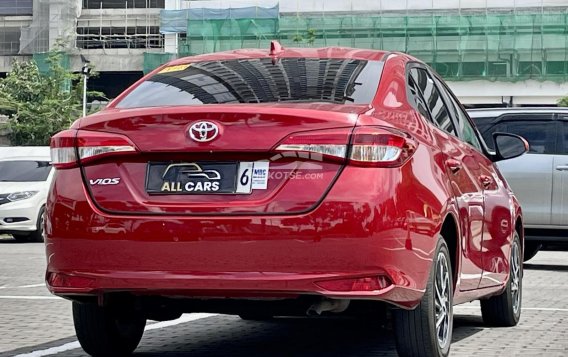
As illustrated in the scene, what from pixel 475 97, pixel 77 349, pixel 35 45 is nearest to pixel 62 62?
pixel 35 45

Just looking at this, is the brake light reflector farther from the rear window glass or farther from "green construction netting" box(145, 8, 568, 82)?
"green construction netting" box(145, 8, 568, 82)

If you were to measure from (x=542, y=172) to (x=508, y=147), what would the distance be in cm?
691

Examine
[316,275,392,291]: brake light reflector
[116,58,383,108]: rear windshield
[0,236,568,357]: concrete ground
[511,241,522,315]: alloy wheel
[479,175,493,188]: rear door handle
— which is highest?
[116,58,383,108]: rear windshield

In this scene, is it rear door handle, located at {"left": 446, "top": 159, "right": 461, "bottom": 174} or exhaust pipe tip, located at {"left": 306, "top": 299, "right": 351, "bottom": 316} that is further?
rear door handle, located at {"left": 446, "top": 159, "right": 461, "bottom": 174}

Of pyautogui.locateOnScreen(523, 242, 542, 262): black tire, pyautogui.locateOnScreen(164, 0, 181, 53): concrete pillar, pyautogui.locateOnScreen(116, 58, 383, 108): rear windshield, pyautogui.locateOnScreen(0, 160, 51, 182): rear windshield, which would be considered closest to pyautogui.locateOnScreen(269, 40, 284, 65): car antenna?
pyautogui.locateOnScreen(116, 58, 383, 108): rear windshield

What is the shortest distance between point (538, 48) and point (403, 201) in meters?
91.2

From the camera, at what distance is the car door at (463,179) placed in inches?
307

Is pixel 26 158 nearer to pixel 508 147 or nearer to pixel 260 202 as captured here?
pixel 508 147

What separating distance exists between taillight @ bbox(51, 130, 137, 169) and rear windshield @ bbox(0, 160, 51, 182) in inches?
777

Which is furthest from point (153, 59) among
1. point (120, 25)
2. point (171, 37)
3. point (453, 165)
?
point (453, 165)

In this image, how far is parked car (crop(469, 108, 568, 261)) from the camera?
647 inches

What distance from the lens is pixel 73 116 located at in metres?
82.2

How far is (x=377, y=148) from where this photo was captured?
6598mm

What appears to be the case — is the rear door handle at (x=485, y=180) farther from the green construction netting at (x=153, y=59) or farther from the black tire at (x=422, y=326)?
the green construction netting at (x=153, y=59)
